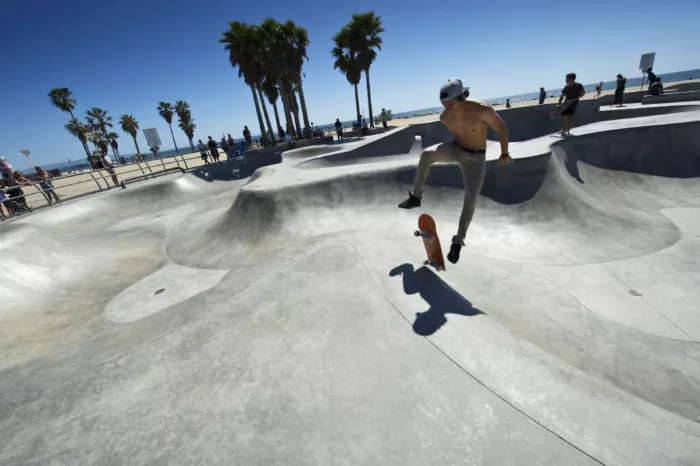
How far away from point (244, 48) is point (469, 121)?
2848 cm

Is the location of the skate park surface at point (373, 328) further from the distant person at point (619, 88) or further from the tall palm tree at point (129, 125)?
the tall palm tree at point (129, 125)

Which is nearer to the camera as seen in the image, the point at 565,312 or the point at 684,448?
the point at 684,448

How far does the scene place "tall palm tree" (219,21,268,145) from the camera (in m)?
25.3

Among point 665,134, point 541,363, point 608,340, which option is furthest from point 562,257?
point 665,134

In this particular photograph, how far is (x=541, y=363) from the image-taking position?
8.28 feet

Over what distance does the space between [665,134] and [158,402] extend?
16.4 metres

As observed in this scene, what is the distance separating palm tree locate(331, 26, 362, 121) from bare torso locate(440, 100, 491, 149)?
3094 centimetres

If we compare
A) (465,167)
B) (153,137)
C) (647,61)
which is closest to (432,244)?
(465,167)

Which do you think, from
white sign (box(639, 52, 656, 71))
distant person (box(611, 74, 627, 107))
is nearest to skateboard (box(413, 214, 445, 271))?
distant person (box(611, 74, 627, 107))

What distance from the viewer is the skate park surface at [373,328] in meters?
2.09

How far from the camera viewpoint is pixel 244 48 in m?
25.5

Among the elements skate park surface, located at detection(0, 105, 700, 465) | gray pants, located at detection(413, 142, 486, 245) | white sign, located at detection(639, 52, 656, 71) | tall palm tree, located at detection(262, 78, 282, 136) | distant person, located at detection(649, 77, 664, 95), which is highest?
tall palm tree, located at detection(262, 78, 282, 136)

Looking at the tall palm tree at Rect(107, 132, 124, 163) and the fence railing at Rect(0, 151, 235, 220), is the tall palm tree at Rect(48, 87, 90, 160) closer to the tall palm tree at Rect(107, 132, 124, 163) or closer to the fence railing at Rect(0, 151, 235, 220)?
the tall palm tree at Rect(107, 132, 124, 163)

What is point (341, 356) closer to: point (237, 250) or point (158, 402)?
point (158, 402)
